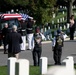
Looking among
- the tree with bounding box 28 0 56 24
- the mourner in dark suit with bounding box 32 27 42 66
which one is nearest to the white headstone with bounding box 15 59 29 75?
the mourner in dark suit with bounding box 32 27 42 66

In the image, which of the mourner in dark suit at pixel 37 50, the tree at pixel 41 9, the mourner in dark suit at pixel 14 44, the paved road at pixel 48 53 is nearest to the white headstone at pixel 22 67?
the mourner in dark suit at pixel 14 44

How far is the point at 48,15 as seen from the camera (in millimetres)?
32812

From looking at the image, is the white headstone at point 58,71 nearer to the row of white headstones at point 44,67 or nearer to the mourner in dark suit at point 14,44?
the row of white headstones at point 44,67

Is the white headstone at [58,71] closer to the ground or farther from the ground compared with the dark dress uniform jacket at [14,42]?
farther from the ground

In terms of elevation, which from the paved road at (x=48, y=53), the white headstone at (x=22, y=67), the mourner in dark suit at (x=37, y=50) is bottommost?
the paved road at (x=48, y=53)

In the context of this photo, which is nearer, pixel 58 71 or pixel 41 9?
pixel 58 71

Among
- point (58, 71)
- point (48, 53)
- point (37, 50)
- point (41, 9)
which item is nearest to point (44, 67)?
point (37, 50)

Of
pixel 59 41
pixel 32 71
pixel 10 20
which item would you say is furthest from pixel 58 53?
pixel 10 20

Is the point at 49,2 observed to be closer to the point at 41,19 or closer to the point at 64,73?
the point at 41,19

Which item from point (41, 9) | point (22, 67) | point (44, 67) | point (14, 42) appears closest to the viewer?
point (22, 67)

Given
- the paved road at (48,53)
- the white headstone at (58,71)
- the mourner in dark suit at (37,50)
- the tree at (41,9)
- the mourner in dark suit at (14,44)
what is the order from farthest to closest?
the tree at (41,9) → the paved road at (48,53) → the mourner in dark suit at (37,50) → the mourner in dark suit at (14,44) → the white headstone at (58,71)

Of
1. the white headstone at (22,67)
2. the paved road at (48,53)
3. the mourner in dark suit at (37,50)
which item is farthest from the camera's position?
the paved road at (48,53)

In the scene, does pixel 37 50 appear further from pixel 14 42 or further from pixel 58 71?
pixel 58 71

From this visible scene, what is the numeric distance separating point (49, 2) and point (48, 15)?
1.22 m
